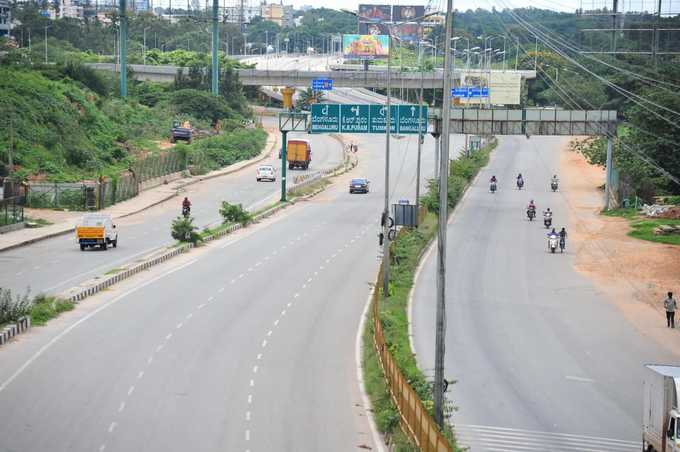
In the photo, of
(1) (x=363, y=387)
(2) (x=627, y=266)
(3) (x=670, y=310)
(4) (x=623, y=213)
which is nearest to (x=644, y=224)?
(4) (x=623, y=213)

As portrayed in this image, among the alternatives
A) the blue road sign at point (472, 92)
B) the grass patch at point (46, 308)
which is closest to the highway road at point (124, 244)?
the grass patch at point (46, 308)

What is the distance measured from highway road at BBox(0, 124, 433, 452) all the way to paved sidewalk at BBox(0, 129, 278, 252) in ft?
31.0

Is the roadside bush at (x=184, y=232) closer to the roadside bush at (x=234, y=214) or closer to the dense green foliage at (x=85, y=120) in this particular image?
the roadside bush at (x=234, y=214)

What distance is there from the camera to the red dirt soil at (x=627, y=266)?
4803 centimetres

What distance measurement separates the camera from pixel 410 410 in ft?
88.4

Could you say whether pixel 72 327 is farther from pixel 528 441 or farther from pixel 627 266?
pixel 627 266

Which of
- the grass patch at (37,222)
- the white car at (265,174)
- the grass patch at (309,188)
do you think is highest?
the grass patch at (37,222)

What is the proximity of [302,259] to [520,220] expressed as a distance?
83.5ft

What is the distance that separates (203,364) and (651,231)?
144 feet

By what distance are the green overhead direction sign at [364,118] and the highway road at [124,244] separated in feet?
24.1

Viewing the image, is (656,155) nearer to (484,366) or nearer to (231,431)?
(484,366)

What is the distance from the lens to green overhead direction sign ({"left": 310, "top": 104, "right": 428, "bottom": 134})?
79000 millimetres

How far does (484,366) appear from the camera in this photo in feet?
124

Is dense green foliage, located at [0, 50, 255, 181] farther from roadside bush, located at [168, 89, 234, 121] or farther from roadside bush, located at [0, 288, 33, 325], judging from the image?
roadside bush, located at [0, 288, 33, 325]
